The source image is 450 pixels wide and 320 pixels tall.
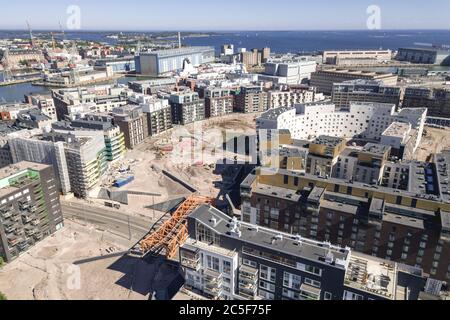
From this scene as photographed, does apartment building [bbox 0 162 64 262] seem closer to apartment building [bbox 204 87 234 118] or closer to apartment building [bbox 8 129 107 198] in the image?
apartment building [bbox 8 129 107 198]

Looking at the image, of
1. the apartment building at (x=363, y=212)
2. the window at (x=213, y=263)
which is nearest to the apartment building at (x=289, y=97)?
the apartment building at (x=363, y=212)

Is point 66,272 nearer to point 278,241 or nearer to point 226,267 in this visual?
point 226,267

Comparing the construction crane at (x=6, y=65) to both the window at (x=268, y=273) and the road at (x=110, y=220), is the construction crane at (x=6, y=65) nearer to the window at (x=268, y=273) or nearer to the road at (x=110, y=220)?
the road at (x=110, y=220)

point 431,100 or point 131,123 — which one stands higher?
point 431,100

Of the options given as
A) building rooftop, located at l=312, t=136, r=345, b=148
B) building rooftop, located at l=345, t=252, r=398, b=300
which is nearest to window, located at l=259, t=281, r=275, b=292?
building rooftop, located at l=345, t=252, r=398, b=300

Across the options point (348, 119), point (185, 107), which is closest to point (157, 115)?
point (185, 107)

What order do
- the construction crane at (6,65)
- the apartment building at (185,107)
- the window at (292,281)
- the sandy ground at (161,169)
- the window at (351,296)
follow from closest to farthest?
the window at (351,296) < the window at (292,281) < the sandy ground at (161,169) < the apartment building at (185,107) < the construction crane at (6,65)
